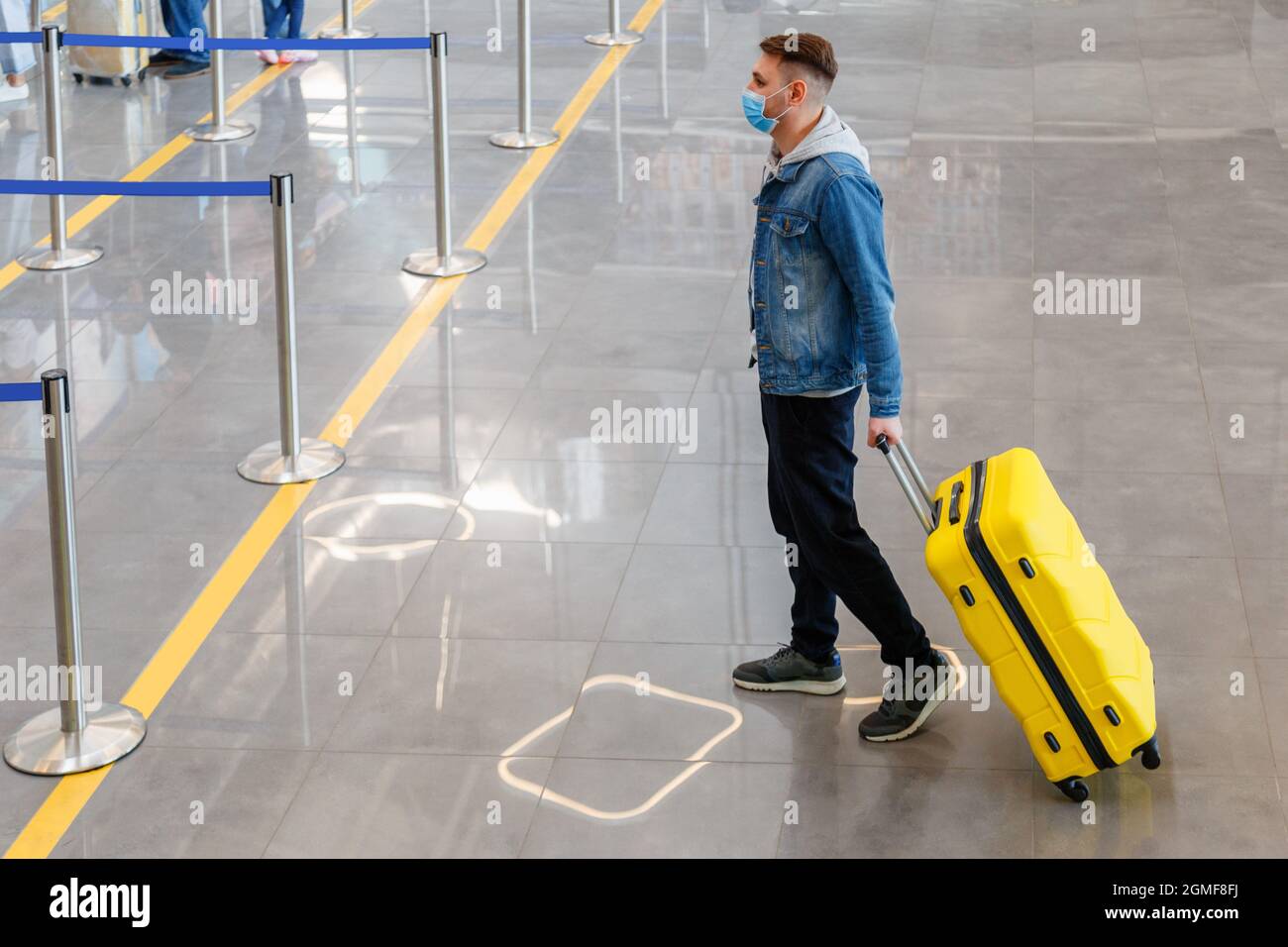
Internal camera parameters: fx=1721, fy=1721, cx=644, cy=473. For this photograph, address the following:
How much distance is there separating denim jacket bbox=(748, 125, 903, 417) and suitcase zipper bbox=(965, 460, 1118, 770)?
1.52ft

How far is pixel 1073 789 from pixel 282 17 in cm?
1016

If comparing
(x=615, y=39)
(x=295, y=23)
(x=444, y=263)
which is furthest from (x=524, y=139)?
(x=295, y=23)

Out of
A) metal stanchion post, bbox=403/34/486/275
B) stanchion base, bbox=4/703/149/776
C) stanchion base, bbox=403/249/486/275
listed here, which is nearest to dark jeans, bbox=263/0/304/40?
metal stanchion post, bbox=403/34/486/275

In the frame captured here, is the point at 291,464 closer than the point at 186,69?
Yes

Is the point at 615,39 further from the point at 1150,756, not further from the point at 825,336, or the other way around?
the point at 1150,756

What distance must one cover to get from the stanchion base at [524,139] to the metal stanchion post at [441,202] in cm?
190

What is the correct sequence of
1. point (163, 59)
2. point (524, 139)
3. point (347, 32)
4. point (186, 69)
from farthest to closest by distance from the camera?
point (347, 32), point (163, 59), point (186, 69), point (524, 139)

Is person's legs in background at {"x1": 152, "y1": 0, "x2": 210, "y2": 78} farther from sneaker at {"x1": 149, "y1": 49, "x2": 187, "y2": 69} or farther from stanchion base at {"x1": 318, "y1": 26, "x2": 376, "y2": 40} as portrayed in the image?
stanchion base at {"x1": 318, "y1": 26, "x2": 376, "y2": 40}

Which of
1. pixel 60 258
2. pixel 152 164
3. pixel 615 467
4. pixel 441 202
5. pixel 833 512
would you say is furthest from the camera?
pixel 152 164

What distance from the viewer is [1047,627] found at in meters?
4.73

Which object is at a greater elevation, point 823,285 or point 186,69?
point 186,69

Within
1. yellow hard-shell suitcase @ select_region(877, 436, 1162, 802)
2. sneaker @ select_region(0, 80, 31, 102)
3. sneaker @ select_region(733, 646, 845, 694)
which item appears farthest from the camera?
sneaker @ select_region(0, 80, 31, 102)

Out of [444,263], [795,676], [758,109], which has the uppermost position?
[758,109]

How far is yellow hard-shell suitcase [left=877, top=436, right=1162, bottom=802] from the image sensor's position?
4.71 m
